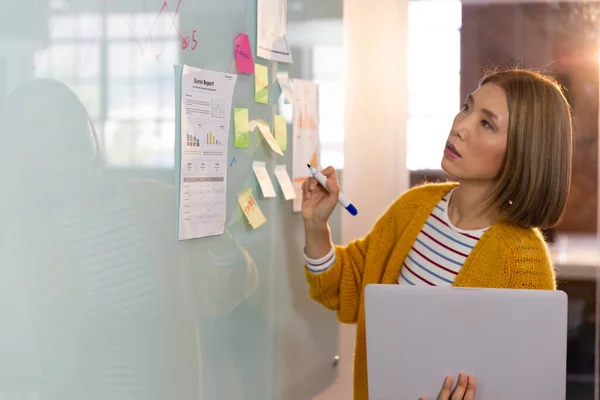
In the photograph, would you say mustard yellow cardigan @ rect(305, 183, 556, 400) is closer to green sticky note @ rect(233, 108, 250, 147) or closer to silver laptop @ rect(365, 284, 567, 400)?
silver laptop @ rect(365, 284, 567, 400)

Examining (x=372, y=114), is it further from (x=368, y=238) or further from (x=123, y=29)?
(x=123, y=29)

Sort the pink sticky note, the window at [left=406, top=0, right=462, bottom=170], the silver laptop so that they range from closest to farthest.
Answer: the silver laptop < the pink sticky note < the window at [left=406, top=0, right=462, bottom=170]

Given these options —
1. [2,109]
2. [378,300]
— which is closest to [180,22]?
[2,109]

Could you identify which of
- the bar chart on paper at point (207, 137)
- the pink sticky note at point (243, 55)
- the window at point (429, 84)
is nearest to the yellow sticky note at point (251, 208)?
the bar chart on paper at point (207, 137)

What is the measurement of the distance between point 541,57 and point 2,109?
3.47m

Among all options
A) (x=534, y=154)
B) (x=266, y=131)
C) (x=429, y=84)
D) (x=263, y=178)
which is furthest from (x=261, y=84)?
(x=429, y=84)

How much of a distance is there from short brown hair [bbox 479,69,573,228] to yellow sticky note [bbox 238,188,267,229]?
521 mm

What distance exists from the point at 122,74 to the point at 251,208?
0.56m

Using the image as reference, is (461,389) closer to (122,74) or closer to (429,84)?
(122,74)

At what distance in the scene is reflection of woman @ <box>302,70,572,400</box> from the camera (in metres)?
1.51

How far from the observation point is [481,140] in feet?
5.03

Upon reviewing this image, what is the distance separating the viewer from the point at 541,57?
12.6ft

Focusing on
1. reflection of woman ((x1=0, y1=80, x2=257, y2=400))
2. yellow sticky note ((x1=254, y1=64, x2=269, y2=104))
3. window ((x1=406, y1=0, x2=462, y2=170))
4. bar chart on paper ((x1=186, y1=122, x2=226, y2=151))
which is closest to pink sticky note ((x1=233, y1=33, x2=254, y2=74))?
→ yellow sticky note ((x1=254, y1=64, x2=269, y2=104))

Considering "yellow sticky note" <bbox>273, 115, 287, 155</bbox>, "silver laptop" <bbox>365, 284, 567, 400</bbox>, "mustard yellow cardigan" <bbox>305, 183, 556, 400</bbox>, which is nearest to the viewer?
"silver laptop" <bbox>365, 284, 567, 400</bbox>
